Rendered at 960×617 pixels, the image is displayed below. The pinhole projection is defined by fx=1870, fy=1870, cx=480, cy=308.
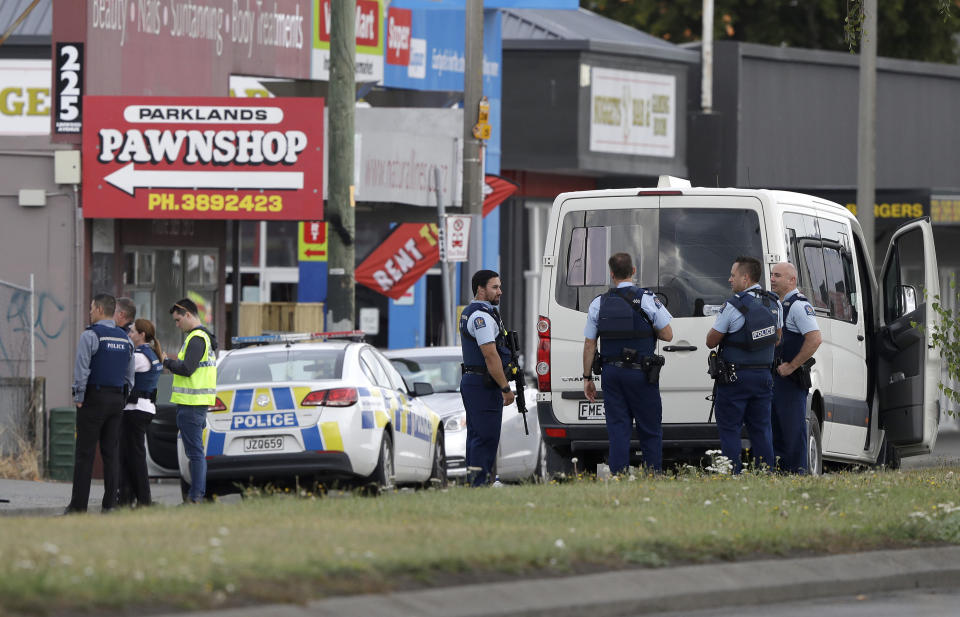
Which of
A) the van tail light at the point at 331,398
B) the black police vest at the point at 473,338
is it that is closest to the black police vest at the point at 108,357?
the van tail light at the point at 331,398

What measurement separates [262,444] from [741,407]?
3.79 meters

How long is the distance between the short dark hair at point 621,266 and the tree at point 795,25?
99.1 ft

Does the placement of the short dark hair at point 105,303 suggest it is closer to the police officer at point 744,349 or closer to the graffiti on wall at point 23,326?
the police officer at point 744,349

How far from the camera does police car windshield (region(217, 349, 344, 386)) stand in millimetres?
15008

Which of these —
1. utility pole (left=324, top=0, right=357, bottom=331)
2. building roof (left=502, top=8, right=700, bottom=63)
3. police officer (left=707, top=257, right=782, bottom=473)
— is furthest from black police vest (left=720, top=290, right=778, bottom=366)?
building roof (left=502, top=8, right=700, bottom=63)

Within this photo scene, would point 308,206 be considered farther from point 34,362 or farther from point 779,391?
point 779,391

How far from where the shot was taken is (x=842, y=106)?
107 feet

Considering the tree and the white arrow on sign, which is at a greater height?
the tree

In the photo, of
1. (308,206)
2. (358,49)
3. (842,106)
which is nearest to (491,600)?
(308,206)

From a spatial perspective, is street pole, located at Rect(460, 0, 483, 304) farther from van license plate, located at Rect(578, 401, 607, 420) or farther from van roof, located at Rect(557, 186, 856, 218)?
van license plate, located at Rect(578, 401, 607, 420)

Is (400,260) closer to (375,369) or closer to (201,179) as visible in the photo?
(201,179)

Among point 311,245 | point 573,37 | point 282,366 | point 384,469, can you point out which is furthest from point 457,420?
point 573,37

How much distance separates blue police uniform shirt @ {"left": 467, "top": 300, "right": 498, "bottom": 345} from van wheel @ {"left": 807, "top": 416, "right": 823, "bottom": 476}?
8.75 ft

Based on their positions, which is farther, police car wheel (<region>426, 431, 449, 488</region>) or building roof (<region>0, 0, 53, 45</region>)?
building roof (<region>0, 0, 53, 45</region>)
